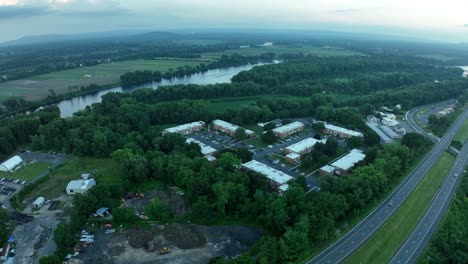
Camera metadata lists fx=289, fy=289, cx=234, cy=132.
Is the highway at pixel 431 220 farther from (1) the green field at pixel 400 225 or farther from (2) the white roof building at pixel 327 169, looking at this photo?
(2) the white roof building at pixel 327 169

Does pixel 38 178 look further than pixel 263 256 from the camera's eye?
Yes

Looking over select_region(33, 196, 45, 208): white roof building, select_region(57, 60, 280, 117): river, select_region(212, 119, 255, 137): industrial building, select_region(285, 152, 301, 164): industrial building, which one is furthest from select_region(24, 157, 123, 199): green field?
select_region(57, 60, 280, 117): river

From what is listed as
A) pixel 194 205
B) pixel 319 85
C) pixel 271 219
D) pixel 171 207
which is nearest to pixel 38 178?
pixel 171 207

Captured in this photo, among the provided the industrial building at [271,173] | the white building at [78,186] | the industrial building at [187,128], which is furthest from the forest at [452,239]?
the industrial building at [187,128]

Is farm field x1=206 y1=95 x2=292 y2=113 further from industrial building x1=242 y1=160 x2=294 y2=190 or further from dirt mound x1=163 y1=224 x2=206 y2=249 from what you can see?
dirt mound x1=163 y1=224 x2=206 y2=249

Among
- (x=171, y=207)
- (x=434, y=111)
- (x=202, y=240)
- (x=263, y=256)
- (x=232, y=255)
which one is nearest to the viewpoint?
(x=263, y=256)

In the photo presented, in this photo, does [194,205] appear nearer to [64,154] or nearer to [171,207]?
[171,207]

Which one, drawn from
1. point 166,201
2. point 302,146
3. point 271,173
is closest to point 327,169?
point 302,146
